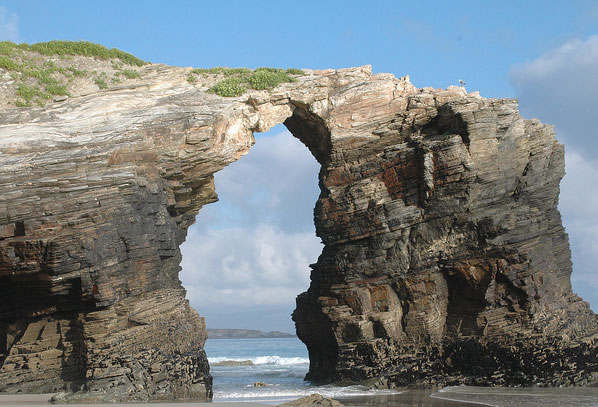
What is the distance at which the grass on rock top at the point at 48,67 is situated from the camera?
94.0 feet

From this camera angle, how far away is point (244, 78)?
102 ft

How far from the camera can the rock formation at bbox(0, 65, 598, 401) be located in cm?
2395

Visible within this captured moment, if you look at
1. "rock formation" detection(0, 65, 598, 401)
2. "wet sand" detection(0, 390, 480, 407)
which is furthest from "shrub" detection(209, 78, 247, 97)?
"wet sand" detection(0, 390, 480, 407)

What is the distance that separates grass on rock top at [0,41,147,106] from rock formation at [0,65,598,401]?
1617 mm

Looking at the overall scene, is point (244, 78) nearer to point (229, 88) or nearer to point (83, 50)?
point (229, 88)

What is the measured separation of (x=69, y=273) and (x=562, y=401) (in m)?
17.3

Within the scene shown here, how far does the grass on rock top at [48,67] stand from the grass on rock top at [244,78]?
380 cm

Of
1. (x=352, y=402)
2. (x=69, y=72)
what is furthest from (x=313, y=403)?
(x=69, y=72)

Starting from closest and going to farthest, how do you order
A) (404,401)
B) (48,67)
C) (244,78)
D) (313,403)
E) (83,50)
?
(313,403), (404,401), (48,67), (244,78), (83,50)

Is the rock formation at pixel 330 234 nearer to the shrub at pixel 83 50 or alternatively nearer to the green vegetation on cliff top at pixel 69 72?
the green vegetation on cliff top at pixel 69 72

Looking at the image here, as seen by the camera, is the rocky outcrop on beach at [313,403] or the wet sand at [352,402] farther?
the wet sand at [352,402]

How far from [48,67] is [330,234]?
15258 mm

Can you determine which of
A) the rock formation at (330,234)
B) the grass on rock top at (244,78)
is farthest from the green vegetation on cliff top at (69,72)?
the rock formation at (330,234)

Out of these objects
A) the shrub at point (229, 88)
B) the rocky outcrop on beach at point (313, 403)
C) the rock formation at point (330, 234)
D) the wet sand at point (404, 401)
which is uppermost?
the shrub at point (229, 88)
